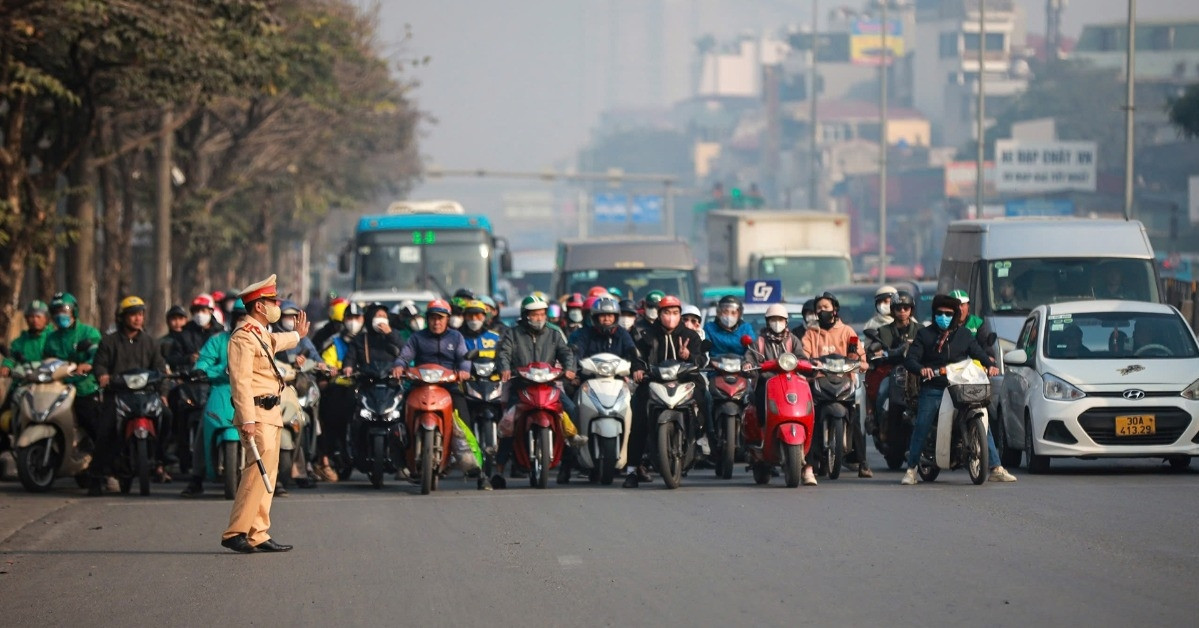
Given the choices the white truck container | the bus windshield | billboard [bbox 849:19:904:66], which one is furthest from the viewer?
billboard [bbox 849:19:904:66]

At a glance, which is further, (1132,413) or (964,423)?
(1132,413)

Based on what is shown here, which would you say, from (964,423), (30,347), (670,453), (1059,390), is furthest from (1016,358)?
(30,347)

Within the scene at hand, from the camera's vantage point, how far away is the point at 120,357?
16266 millimetres

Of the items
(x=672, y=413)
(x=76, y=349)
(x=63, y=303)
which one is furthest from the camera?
(x=63, y=303)

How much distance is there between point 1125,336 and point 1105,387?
3.74ft

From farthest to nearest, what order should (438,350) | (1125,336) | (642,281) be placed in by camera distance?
(642,281) < (1125,336) < (438,350)

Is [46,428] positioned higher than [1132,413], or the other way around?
[1132,413]

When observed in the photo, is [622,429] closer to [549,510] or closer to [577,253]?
[549,510]

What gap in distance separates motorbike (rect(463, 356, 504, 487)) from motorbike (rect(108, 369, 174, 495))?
270 cm

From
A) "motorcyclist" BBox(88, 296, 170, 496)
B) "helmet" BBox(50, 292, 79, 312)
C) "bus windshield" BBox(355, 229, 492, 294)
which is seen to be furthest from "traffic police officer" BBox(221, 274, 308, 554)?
"bus windshield" BBox(355, 229, 492, 294)

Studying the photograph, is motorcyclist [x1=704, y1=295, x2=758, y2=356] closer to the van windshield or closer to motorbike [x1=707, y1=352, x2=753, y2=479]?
motorbike [x1=707, y1=352, x2=753, y2=479]

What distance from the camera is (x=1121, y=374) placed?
52.3ft

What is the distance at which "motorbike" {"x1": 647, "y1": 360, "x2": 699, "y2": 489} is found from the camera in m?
15.4

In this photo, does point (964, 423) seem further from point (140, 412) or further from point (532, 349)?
point (140, 412)
